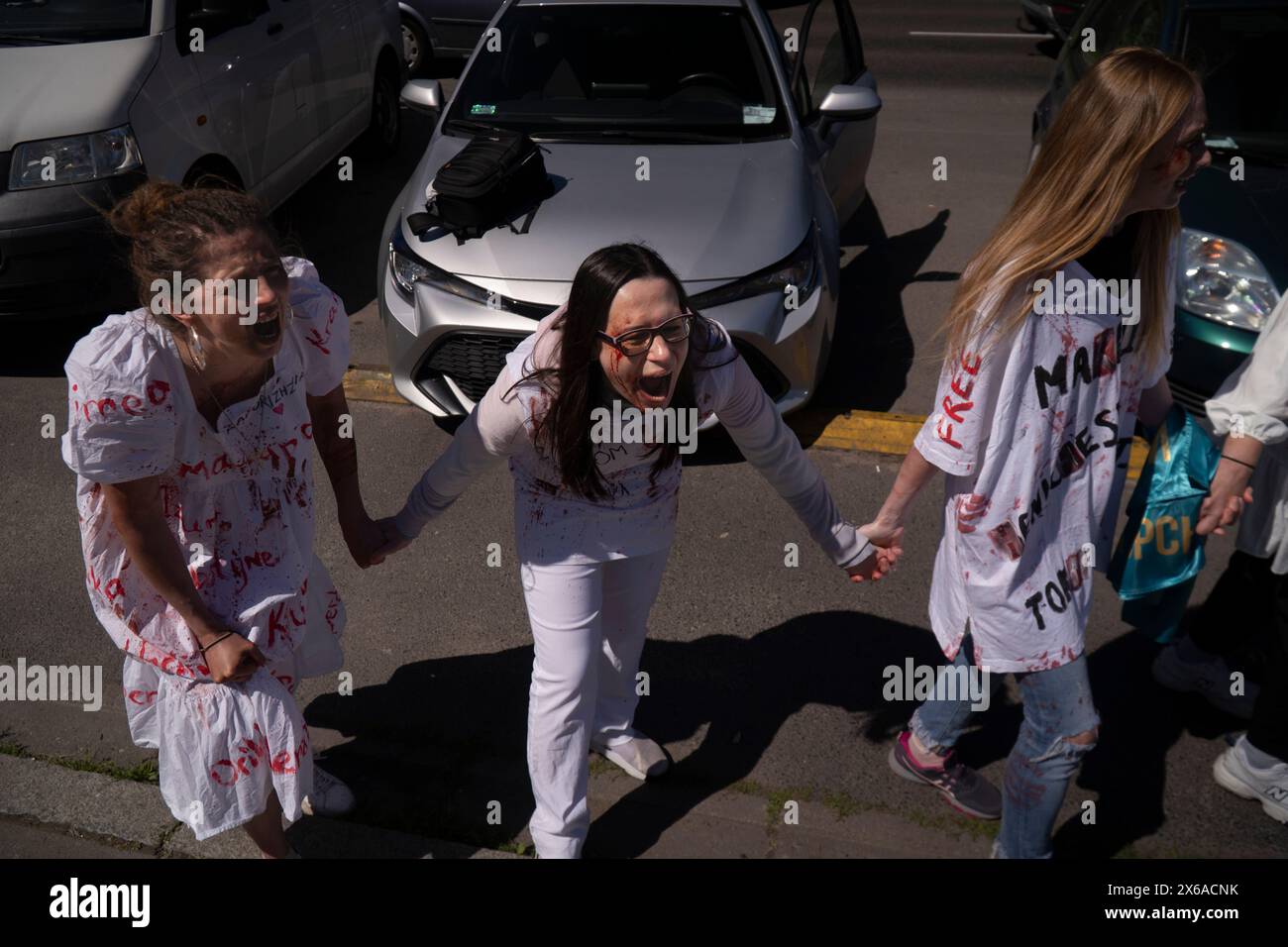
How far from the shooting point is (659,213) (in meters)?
4.90

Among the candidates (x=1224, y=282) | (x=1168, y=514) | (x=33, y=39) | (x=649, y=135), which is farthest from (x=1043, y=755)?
(x=33, y=39)

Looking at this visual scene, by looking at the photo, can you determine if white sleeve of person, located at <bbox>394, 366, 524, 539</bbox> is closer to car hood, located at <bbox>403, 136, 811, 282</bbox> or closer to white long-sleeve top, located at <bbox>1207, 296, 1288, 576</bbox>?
white long-sleeve top, located at <bbox>1207, 296, 1288, 576</bbox>

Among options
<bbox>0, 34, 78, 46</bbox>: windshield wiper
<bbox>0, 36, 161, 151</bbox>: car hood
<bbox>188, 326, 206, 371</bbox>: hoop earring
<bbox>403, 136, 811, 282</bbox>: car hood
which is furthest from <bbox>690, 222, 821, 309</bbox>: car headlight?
<bbox>0, 34, 78, 46</bbox>: windshield wiper

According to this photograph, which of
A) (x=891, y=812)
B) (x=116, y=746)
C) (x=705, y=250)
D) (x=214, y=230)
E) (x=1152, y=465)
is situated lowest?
(x=116, y=746)

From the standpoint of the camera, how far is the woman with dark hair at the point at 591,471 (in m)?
2.50

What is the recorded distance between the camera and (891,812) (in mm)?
3402

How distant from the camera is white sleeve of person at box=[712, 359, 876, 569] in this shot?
278cm

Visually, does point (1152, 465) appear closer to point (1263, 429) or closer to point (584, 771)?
point (1263, 429)

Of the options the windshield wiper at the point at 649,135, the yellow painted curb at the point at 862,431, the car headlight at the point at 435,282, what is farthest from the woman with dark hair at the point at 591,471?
the windshield wiper at the point at 649,135

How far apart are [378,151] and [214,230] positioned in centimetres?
663

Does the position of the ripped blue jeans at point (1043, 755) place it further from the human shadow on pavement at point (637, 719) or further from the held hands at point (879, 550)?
the human shadow on pavement at point (637, 719)

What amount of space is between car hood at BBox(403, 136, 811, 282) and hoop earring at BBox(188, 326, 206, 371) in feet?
7.59

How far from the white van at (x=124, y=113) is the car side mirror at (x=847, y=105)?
10.3 ft

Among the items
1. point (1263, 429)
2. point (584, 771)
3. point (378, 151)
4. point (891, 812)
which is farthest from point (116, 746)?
point (378, 151)
